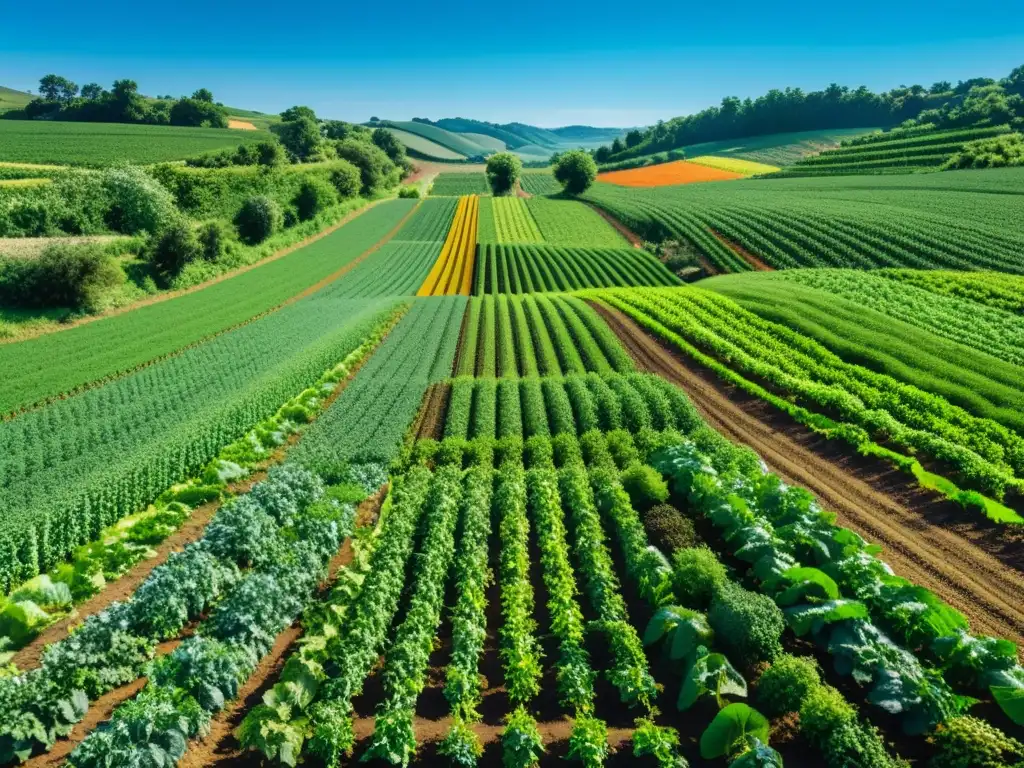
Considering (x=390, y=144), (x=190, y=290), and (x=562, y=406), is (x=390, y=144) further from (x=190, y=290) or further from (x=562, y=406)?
(x=562, y=406)

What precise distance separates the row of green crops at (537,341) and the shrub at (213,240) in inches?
1091

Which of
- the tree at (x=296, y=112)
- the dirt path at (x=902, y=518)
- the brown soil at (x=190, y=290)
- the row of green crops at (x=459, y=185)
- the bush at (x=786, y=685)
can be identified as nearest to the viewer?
the bush at (x=786, y=685)

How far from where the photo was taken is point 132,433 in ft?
65.4

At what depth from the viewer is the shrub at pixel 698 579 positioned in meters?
12.6

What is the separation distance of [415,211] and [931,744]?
94.2 m

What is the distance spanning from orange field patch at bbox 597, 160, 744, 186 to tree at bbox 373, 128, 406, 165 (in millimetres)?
52621

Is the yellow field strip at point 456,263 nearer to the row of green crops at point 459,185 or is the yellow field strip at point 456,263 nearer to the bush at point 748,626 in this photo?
the row of green crops at point 459,185

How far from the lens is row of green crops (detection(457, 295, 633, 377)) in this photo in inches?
1114

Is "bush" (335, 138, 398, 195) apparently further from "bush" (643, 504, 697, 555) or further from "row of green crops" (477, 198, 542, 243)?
"bush" (643, 504, 697, 555)

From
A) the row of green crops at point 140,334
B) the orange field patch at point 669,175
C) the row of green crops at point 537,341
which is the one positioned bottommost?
the row of green crops at point 537,341

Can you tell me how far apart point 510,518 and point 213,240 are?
4793 centimetres

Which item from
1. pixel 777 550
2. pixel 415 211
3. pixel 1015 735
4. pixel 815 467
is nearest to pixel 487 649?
pixel 777 550

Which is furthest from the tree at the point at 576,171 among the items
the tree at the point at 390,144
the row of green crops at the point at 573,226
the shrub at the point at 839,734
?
the shrub at the point at 839,734

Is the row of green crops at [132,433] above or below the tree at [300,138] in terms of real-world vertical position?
below
